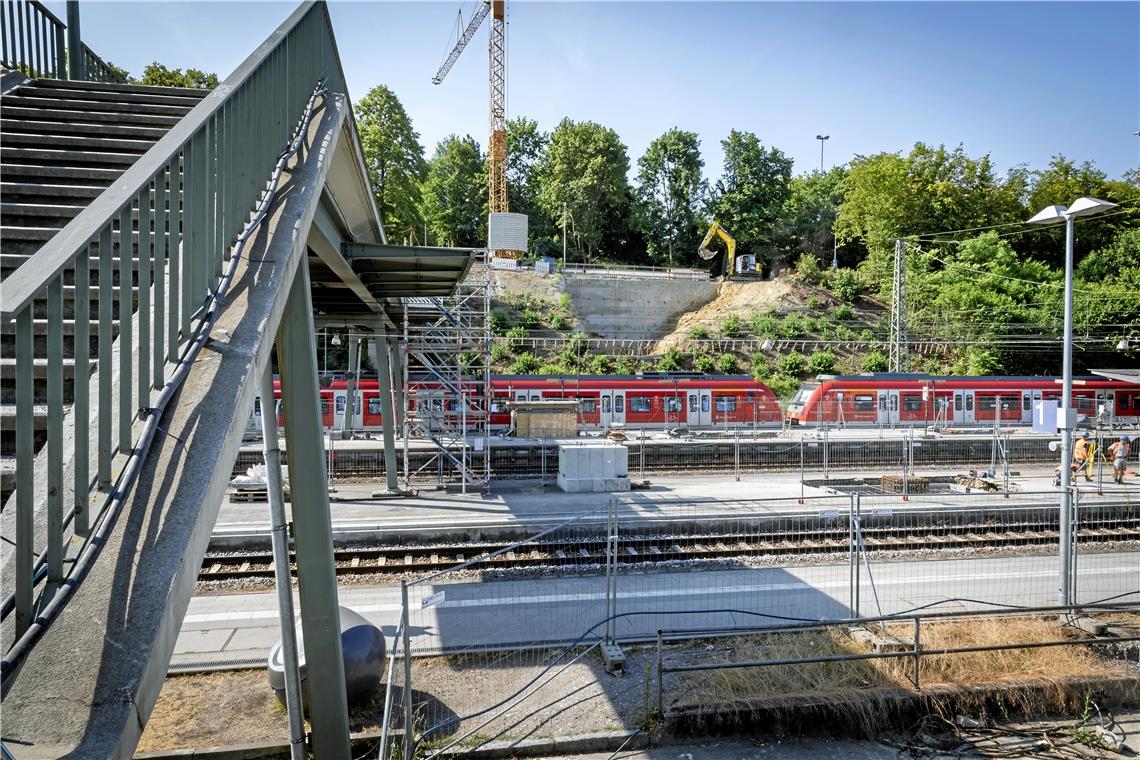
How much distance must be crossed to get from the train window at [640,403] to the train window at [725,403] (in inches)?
125

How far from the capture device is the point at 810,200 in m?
67.6

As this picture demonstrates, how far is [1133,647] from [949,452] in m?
17.8

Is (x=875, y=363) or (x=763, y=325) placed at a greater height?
(x=763, y=325)

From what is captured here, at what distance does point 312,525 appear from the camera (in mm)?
5492

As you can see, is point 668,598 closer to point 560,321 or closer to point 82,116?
point 82,116

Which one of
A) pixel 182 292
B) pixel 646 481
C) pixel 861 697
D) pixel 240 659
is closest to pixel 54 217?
pixel 182 292

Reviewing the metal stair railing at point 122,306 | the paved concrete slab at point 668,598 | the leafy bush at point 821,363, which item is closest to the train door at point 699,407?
the leafy bush at point 821,363

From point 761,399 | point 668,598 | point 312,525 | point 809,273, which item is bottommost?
point 668,598

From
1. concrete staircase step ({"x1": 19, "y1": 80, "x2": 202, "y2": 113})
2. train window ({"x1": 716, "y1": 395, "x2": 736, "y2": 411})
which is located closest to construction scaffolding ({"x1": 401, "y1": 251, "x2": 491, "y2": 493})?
concrete staircase step ({"x1": 19, "y1": 80, "x2": 202, "y2": 113})

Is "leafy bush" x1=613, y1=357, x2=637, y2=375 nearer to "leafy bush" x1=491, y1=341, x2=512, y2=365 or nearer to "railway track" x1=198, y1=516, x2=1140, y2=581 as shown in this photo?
"leafy bush" x1=491, y1=341, x2=512, y2=365

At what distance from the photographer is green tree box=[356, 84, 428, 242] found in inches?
1905

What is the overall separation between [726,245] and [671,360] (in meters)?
26.0

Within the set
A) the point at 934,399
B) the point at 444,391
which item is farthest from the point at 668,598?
the point at 934,399

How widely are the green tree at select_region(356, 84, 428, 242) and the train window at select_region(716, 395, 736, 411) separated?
92.9ft
